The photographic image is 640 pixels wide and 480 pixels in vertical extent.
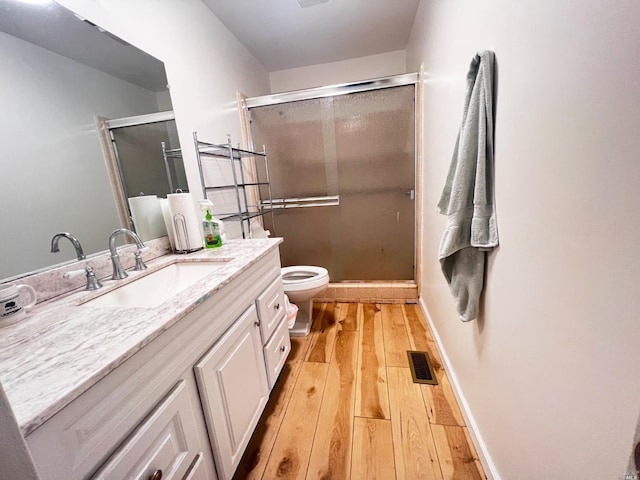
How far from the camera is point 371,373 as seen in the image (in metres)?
1.47

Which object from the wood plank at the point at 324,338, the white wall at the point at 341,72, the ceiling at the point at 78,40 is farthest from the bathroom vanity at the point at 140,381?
the white wall at the point at 341,72

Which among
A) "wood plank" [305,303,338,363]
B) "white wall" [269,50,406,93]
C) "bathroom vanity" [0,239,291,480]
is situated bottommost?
"wood plank" [305,303,338,363]

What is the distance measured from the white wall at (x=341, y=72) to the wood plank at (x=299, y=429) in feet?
9.06

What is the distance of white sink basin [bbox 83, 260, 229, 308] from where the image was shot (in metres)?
0.93

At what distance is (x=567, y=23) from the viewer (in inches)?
19.6

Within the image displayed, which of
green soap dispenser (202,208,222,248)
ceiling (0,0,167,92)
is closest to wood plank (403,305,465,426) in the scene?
green soap dispenser (202,208,222,248)

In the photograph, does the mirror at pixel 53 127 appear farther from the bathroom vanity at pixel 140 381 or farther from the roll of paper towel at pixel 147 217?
the bathroom vanity at pixel 140 381

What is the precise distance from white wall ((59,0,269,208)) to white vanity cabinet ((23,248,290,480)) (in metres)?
0.96

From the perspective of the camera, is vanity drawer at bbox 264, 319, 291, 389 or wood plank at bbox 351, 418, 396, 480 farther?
vanity drawer at bbox 264, 319, 291, 389

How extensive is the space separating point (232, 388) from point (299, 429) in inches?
19.6

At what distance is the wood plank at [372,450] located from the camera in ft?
3.22

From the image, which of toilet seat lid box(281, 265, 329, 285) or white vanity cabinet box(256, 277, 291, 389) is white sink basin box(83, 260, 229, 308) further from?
toilet seat lid box(281, 265, 329, 285)

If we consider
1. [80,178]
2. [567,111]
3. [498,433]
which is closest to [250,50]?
[80,178]

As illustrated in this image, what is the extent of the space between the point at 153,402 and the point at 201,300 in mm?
259
